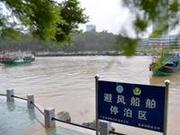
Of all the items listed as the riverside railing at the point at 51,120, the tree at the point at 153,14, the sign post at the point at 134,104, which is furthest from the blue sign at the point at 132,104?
the tree at the point at 153,14

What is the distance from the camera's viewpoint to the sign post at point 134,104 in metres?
3.88

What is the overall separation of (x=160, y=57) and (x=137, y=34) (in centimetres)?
18

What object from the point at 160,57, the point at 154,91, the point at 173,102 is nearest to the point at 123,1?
the point at 160,57

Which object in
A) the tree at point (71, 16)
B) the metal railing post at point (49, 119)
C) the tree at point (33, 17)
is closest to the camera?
the tree at point (33, 17)

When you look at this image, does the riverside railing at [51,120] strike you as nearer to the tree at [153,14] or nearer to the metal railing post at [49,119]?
the metal railing post at [49,119]

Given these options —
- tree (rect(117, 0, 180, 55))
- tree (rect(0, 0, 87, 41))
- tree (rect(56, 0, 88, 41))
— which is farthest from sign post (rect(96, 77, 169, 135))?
tree (rect(56, 0, 88, 41))

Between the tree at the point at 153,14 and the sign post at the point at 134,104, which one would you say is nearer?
the tree at the point at 153,14

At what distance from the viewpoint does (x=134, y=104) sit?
13.2 feet

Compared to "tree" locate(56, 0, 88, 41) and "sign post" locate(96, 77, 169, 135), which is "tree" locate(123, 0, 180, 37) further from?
"tree" locate(56, 0, 88, 41)

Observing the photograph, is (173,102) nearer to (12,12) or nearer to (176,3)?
(12,12)

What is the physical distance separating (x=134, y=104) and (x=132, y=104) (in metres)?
0.03

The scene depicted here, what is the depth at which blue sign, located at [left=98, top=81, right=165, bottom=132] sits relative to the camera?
3.89m

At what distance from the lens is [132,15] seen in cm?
146

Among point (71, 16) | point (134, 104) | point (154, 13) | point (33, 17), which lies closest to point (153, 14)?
point (154, 13)
